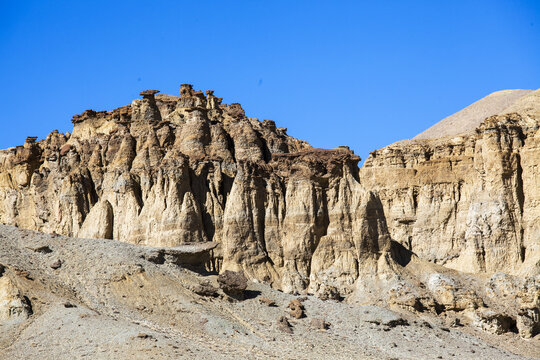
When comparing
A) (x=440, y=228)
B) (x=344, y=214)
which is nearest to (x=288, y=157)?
(x=344, y=214)

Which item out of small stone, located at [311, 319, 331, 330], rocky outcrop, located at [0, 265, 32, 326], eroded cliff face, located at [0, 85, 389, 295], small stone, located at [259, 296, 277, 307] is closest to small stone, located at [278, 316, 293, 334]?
small stone, located at [311, 319, 331, 330]

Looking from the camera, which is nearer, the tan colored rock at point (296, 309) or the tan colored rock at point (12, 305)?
the tan colored rock at point (12, 305)

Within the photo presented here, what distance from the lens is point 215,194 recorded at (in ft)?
276

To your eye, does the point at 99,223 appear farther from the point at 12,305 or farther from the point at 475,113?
the point at 475,113

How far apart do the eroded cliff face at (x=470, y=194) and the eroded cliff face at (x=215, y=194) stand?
668cm

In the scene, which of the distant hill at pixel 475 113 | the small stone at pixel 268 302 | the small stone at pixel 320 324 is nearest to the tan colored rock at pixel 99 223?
the small stone at pixel 268 302

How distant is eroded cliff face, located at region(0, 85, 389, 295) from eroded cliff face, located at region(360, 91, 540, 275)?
6.68 metres

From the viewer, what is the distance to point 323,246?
80.3 metres

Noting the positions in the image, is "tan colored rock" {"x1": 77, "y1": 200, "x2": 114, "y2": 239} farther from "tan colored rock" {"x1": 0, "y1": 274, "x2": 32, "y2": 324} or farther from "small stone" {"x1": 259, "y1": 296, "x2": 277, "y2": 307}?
"tan colored rock" {"x1": 0, "y1": 274, "x2": 32, "y2": 324}

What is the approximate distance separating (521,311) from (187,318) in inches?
870

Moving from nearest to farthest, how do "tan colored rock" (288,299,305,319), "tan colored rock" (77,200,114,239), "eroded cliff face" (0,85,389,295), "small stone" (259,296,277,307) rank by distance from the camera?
"tan colored rock" (288,299,305,319)
"small stone" (259,296,277,307)
"eroded cliff face" (0,85,389,295)
"tan colored rock" (77,200,114,239)

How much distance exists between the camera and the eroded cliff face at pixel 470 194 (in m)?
82.0

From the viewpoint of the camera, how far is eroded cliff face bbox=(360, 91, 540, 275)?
82.0 meters

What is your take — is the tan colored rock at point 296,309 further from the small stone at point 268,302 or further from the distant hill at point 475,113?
the distant hill at point 475,113
